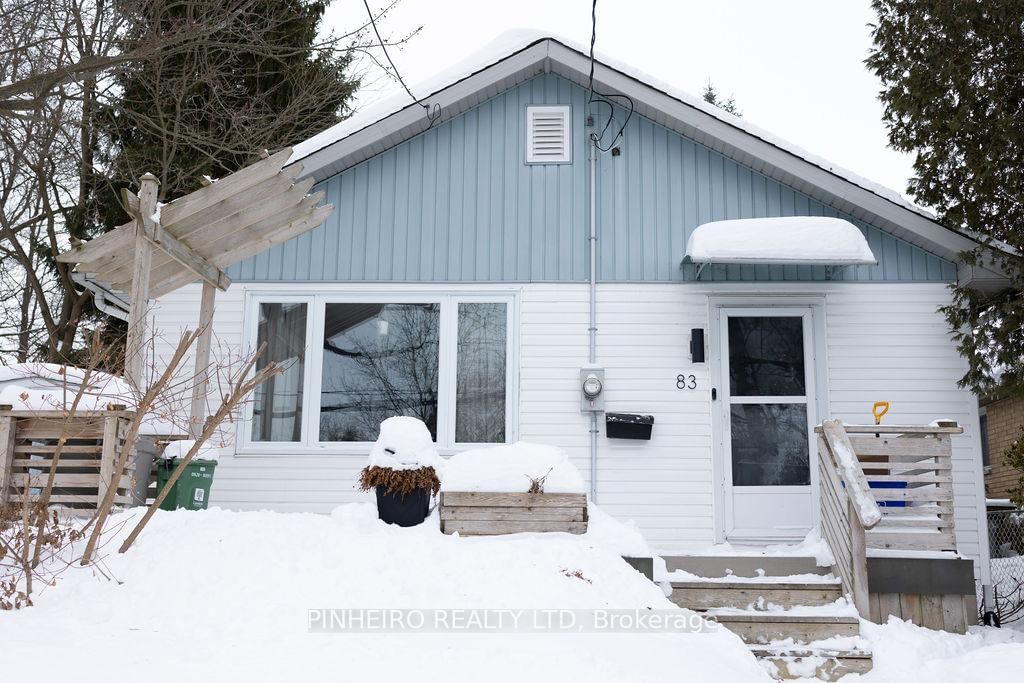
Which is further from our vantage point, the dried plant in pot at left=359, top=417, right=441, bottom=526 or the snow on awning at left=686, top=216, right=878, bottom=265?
the snow on awning at left=686, top=216, right=878, bottom=265

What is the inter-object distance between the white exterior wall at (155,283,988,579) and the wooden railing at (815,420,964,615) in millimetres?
1167

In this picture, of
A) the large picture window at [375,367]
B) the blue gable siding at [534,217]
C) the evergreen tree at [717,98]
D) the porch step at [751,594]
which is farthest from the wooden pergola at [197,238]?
the evergreen tree at [717,98]

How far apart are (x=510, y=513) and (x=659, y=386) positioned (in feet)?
7.47

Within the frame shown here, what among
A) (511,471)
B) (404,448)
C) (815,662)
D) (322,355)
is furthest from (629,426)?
(322,355)

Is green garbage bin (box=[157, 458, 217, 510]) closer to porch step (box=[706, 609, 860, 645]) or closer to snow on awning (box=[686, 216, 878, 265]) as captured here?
porch step (box=[706, 609, 860, 645])

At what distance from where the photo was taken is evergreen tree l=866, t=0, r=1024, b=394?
751cm

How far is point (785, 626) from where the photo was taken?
5.83 meters

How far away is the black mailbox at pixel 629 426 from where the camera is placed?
7.70 metres

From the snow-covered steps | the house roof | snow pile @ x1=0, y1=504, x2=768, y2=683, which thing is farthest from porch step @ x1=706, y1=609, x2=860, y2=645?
the house roof

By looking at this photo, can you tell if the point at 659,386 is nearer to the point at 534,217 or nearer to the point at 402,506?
the point at 534,217

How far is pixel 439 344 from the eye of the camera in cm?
799

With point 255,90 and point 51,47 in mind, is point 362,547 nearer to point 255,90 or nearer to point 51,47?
point 51,47

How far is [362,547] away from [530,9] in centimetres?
403

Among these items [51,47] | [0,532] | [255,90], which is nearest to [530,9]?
[0,532]
